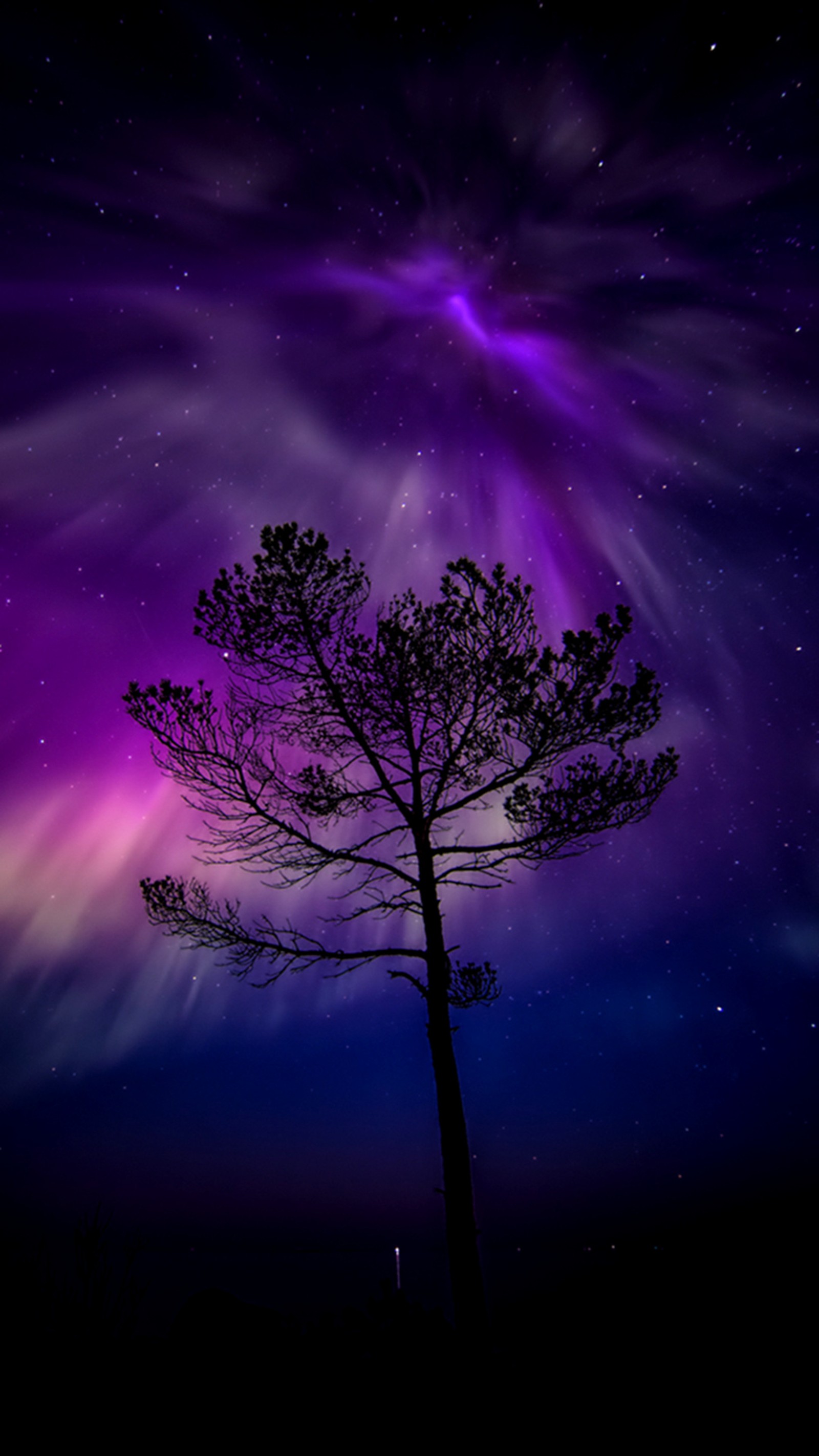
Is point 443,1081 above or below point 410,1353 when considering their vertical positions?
above

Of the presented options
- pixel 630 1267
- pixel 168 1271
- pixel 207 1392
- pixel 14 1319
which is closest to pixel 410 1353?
pixel 207 1392

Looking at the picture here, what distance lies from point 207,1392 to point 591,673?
8720 mm

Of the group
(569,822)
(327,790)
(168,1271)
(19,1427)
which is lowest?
(168,1271)

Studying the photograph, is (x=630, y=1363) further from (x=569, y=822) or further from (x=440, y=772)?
(x=440, y=772)

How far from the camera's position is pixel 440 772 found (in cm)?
1027

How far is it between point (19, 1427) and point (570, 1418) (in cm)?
375

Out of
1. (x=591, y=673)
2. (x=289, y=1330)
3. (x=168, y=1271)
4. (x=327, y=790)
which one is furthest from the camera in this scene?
(x=168, y=1271)

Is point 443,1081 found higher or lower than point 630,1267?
higher

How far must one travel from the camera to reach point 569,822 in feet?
32.8

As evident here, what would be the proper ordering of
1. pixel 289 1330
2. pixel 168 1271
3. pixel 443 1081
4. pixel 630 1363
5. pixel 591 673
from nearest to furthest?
pixel 630 1363, pixel 289 1330, pixel 443 1081, pixel 591 673, pixel 168 1271

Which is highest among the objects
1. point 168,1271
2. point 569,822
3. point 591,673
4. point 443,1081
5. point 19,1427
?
point 591,673

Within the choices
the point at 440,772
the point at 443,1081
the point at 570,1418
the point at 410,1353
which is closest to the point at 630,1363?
the point at 570,1418

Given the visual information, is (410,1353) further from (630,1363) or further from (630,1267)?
(630,1267)

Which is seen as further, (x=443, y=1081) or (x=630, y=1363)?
(x=443, y=1081)
